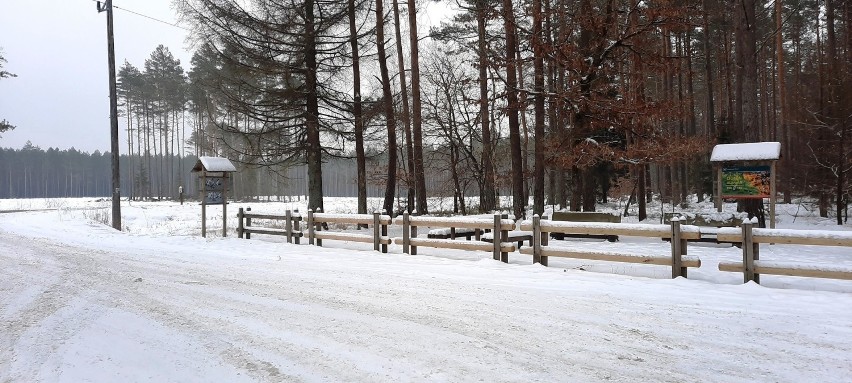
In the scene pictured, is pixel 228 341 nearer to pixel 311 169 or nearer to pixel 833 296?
pixel 833 296

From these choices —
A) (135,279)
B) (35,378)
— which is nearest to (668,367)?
(35,378)

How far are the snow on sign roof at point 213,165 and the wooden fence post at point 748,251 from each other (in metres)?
13.7

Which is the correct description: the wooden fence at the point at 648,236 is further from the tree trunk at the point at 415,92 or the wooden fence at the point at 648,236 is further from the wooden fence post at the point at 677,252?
the tree trunk at the point at 415,92

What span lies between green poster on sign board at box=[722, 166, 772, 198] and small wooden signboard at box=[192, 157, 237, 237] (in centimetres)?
1432

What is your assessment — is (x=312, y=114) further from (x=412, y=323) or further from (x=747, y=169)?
(x=412, y=323)

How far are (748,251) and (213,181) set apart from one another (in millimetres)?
14430

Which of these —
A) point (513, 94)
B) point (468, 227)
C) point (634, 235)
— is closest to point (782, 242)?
point (634, 235)

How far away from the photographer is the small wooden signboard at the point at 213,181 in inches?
616

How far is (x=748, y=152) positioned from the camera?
13211 mm

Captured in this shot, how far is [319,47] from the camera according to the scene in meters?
18.9

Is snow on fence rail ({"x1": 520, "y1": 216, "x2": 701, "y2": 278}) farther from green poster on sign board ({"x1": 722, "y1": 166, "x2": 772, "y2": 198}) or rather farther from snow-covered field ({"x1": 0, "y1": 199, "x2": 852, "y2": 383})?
green poster on sign board ({"x1": 722, "y1": 166, "x2": 772, "y2": 198})

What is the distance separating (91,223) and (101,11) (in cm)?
788

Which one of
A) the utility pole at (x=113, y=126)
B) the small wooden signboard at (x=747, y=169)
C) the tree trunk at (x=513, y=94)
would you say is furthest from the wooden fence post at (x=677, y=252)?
the utility pole at (x=113, y=126)

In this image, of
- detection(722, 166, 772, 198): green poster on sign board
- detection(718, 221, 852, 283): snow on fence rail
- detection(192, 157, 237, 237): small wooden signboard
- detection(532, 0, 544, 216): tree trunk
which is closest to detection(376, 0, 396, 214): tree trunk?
detection(532, 0, 544, 216): tree trunk
